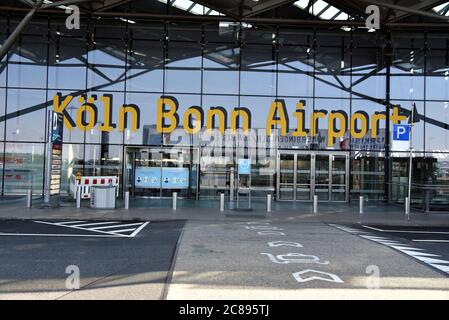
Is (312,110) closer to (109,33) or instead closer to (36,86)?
(109,33)

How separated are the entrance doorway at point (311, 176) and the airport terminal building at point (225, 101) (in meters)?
0.05

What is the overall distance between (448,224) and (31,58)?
20422mm

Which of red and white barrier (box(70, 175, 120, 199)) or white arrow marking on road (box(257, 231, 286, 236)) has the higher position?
red and white barrier (box(70, 175, 120, 199))

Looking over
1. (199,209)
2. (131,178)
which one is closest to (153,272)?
(199,209)

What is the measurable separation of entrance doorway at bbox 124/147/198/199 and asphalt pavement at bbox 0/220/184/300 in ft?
33.0

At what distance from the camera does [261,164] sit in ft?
80.7

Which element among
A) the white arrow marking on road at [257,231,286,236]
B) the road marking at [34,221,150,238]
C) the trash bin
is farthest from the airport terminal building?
the white arrow marking on road at [257,231,286,236]

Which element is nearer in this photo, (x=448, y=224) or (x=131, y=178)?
(x=448, y=224)

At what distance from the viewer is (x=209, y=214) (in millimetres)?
17375

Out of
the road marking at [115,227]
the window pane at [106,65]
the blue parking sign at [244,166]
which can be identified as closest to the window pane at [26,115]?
the window pane at [106,65]

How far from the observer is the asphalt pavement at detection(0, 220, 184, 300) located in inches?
248

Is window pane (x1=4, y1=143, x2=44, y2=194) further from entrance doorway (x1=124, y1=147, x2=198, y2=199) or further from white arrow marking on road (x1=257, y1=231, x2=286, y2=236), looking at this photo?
white arrow marking on road (x1=257, y1=231, x2=286, y2=236)

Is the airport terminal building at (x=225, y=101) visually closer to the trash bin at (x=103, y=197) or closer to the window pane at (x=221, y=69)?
the window pane at (x=221, y=69)

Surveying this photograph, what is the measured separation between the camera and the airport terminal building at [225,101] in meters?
24.2
